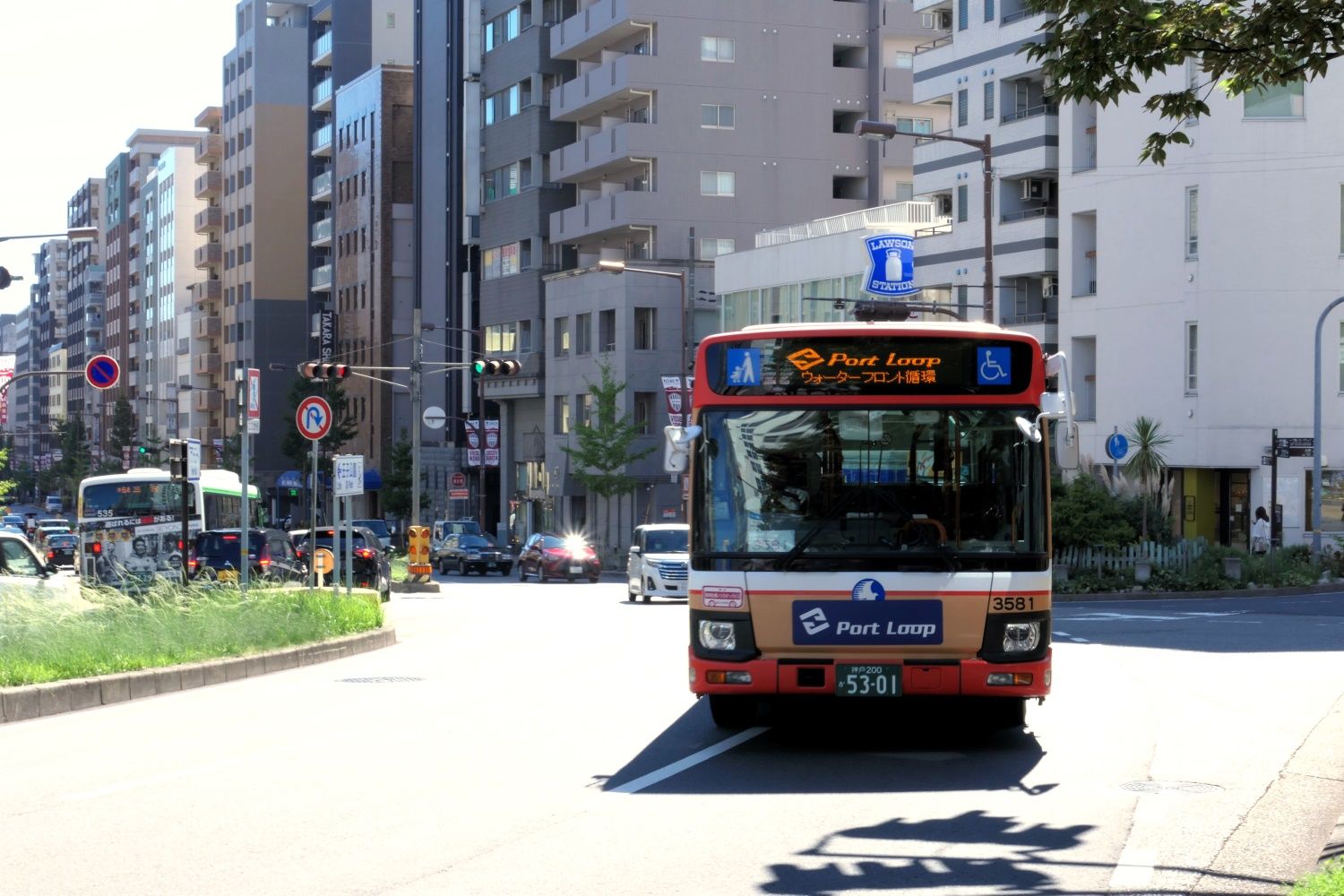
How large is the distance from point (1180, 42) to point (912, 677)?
438cm

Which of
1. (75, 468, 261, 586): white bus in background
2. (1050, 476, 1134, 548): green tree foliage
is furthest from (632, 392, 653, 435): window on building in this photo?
(1050, 476, 1134, 548): green tree foliage

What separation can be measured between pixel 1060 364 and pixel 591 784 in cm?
411

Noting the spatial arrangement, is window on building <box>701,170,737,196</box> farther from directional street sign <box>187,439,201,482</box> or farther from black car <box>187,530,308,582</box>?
directional street sign <box>187,439,201,482</box>

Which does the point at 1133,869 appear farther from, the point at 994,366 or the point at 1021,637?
the point at 994,366

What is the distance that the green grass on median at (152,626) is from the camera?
1867 centimetres

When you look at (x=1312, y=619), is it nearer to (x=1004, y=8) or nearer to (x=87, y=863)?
(x=87, y=863)

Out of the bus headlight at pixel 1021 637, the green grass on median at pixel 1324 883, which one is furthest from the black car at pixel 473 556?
the green grass on median at pixel 1324 883

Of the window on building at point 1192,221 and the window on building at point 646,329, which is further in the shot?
the window on building at point 646,329

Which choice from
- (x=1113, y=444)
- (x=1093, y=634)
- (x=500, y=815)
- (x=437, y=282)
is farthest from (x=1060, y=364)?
(x=437, y=282)

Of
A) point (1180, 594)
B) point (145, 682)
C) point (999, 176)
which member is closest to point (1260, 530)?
point (1180, 594)

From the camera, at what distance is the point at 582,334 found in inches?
3231

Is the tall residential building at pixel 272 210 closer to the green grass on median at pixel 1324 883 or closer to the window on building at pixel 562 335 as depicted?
the window on building at pixel 562 335

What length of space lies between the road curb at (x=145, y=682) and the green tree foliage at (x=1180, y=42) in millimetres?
10161

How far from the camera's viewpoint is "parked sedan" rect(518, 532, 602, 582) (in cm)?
5834
